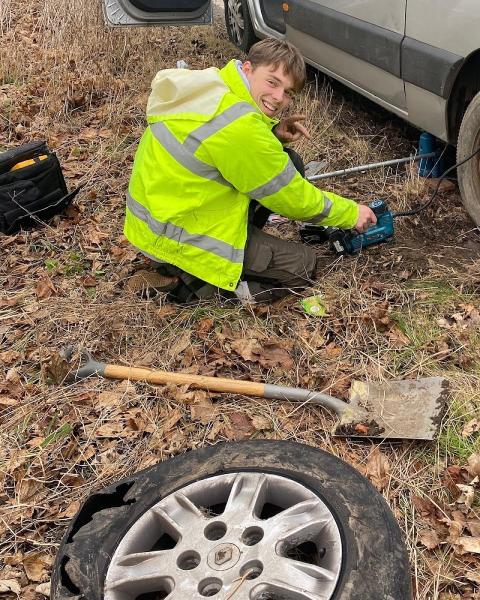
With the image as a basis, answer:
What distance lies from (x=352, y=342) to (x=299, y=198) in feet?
2.51

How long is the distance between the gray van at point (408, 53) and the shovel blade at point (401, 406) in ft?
4.21

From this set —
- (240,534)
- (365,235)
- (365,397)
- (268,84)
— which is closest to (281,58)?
(268,84)

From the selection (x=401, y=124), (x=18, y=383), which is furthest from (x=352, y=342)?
(x=401, y=124)

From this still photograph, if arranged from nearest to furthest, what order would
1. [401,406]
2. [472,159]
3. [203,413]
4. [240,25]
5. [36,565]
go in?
1. [36,565]
2. [401,406]
3. [203,413]
4. [472,159]
5. [240,25]

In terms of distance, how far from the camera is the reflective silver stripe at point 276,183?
292cm

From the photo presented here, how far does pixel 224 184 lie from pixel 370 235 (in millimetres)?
1021

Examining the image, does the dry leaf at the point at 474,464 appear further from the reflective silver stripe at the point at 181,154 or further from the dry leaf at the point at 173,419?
the reflective silver stripe at the point at 181,154

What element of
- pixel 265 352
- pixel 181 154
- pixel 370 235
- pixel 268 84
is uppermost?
pixel 268 84

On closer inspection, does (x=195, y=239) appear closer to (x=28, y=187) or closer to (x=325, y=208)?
(x=325, y=208)

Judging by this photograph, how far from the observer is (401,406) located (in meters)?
2.55

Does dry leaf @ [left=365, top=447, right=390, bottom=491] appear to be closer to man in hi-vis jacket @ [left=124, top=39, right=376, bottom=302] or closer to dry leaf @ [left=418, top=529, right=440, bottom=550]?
dry leaf @ [left=418, top=529, right=440, bottom=550]

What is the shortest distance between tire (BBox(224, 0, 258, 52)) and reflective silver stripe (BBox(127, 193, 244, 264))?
3937 millimetres

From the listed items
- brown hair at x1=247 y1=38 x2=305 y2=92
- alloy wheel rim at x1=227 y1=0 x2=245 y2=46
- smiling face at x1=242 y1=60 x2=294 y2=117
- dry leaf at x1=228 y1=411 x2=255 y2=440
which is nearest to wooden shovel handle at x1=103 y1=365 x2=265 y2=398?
dry leaf at x1=228 y1=411 x2=255 y2=440

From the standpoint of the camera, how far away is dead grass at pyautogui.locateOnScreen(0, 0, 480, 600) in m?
2.34
